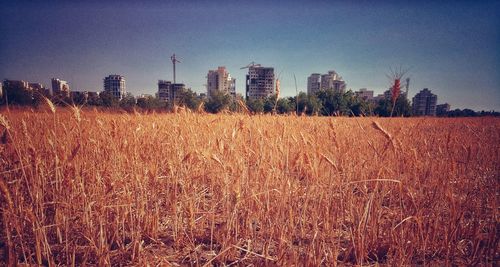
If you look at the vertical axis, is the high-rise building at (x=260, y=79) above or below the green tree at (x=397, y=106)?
above

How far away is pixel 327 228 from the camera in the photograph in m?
1.52

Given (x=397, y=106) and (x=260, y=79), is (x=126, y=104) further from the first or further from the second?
(x=260, y=79)

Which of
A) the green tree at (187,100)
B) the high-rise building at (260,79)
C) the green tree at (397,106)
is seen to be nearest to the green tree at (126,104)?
the green tree at (187,100)

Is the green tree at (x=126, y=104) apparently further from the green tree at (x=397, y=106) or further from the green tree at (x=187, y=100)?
the green tree at (x=397, y=106)

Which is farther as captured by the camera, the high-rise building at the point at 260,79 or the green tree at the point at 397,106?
the high-rise building at the point at 260,79

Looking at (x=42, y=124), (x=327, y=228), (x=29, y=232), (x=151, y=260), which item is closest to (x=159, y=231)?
(x=151, y=260)

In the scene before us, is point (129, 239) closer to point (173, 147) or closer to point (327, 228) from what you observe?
point (173, 147)

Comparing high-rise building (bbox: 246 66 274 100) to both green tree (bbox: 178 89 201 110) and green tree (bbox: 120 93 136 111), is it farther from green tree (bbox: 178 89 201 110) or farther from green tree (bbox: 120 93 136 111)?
green tree (bbox: 120 93 136 111)

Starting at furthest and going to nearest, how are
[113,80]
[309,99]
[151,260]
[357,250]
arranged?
[113,80] → [309,99] → [357,250] → [151,260]

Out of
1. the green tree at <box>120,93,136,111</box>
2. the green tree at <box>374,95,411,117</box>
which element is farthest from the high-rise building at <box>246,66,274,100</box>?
the green tree at <box>120,93,136,111</box>

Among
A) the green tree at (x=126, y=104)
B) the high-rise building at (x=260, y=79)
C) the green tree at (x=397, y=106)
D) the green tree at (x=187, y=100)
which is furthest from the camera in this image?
the high-rise building at (x=260, y=79)

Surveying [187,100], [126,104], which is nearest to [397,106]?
[126,104]

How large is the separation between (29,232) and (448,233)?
9.16 feet

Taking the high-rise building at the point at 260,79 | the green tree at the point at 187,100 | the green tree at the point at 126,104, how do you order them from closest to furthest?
the green tree at the point at 187,100
the green tree at the point at 126,104
the high-rise building at the point at 260,79
